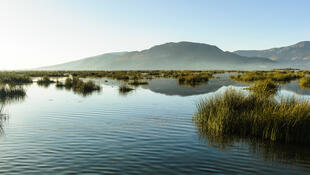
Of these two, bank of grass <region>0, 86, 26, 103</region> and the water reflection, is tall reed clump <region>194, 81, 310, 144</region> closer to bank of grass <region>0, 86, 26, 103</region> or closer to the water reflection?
the water reflection

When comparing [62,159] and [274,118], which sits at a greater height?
[274,118]

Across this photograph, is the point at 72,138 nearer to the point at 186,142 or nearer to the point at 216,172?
the point at 186,142

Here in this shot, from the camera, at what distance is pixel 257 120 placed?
1021 centimetres

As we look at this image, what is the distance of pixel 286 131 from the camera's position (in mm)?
9445

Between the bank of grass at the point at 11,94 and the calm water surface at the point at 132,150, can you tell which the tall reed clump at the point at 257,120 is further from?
the bank of grass at the point at 11,94

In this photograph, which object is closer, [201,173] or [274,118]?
[201,173]

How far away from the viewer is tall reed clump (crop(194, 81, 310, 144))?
30.8 feet

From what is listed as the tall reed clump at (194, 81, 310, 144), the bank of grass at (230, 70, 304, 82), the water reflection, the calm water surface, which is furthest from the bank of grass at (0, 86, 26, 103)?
the bank of grass at (230, 70, 304, 82)

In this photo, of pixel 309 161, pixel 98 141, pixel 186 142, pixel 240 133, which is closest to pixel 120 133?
pixel 98 141

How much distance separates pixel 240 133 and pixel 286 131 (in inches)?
66.7

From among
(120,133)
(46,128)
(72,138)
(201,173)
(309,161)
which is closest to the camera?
(201,173)

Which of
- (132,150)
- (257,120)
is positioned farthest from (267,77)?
(132,150)

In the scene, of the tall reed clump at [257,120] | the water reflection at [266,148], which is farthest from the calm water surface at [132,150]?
the tall reed clump at [257,120]

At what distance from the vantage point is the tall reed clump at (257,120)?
30.8ft
